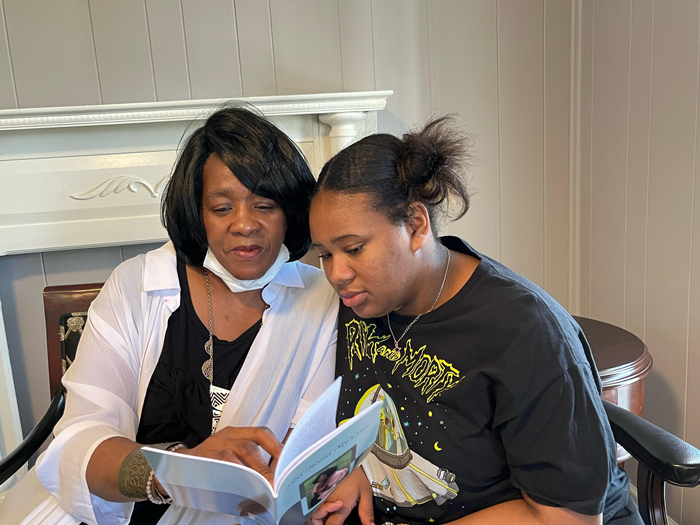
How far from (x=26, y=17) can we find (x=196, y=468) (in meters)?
1.50

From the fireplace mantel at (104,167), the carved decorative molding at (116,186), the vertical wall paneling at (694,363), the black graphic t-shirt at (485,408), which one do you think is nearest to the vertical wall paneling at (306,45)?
the fireplace mantel at (104,167)

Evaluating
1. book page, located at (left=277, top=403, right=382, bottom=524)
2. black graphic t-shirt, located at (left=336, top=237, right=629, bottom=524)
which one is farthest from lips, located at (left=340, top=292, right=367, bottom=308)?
book page, located at (left=277, top=403, right=382, bottom=524)

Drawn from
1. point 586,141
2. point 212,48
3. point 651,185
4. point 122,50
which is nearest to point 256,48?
point 212,48

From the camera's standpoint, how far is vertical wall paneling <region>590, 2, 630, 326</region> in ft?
5.38

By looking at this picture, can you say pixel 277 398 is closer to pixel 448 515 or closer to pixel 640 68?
pixel 448 515

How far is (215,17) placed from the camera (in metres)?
1.67

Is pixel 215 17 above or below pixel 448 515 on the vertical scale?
above

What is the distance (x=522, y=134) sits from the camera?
6.23 feet

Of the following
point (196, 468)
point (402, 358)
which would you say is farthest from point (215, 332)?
point (196, 468)

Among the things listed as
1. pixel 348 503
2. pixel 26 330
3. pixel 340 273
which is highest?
pixel 340 273

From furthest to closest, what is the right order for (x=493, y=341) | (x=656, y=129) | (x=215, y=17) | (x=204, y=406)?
(x=215, y=17), (x=656, y=129), (x=204, y=406), (x=493, y=341)

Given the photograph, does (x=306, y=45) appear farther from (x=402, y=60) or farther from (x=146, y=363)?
(x=146, y=363)

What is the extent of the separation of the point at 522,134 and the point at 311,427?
4.78ft

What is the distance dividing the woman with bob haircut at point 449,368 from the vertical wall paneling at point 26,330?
1206 mm
